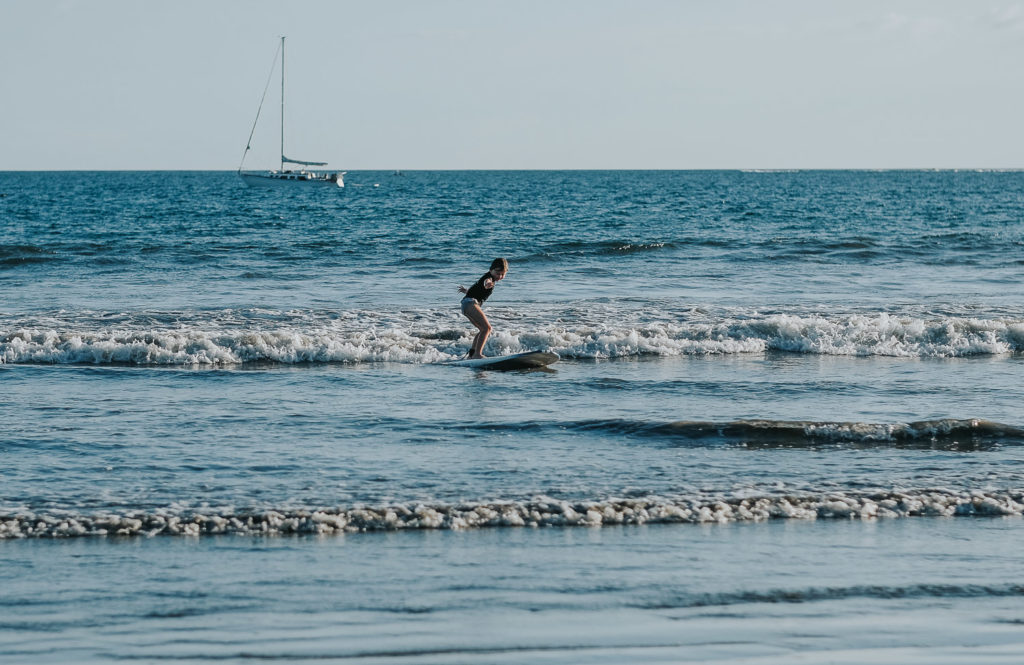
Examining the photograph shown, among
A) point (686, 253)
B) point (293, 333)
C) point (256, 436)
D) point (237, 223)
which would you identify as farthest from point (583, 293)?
point (237, 223)

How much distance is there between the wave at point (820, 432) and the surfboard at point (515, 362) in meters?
4.14

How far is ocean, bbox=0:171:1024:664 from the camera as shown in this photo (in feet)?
19.4

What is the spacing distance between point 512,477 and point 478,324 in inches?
278

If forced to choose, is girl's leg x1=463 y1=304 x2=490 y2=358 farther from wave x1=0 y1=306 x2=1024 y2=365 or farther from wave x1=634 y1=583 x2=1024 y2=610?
wave x1=634 y1=583 x2=1024 y2=610

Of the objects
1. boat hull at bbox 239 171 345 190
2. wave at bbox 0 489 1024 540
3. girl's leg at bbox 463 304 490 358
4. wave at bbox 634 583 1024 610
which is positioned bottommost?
wave at bbox 0 489 1024 540

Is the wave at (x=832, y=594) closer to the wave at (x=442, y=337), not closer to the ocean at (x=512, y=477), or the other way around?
the ocean at (x=512, y=477)

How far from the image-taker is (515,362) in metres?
15.8

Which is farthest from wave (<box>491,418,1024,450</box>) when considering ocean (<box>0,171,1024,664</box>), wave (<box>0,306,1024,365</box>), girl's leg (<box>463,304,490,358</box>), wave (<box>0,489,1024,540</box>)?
wave (<box>0,306,1024,365</box>)

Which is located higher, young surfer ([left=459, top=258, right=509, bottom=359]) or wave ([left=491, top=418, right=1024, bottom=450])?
young surfer ([left=459, top=258, right=509, bottom=359])

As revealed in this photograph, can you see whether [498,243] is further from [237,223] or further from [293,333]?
[293,333]

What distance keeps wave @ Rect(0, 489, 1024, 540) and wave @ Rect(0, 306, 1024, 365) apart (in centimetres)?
871

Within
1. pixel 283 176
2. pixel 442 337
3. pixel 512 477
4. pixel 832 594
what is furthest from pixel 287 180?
pixel 832 594

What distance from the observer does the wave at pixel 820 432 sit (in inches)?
431
